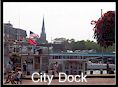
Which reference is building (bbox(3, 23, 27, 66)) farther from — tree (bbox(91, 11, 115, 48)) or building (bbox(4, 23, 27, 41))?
tree (bbox(91, 11, 115, 48))

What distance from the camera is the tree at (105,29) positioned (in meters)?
9.18

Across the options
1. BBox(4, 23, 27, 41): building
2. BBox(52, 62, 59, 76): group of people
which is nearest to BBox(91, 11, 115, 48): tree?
BBox(52, 62, 59, 76): group of people

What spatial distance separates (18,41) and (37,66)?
7.60 feet

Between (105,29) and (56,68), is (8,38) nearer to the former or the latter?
(56,68)

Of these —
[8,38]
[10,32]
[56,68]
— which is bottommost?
[56,68]

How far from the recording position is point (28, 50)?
9242mm

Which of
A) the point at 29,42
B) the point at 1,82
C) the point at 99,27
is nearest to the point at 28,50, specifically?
the point at 29,42

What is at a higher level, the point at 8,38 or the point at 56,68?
the point at 8,38

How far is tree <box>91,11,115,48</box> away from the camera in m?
9.18

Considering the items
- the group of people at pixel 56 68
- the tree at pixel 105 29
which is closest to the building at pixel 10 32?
the group of people at pixel 56 68

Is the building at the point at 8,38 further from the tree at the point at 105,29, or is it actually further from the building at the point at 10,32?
the tree at the point at 105,29

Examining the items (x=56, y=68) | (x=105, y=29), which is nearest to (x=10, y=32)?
(x=56, y=68)

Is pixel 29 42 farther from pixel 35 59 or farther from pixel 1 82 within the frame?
pixel 1 82

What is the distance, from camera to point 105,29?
9.66m
